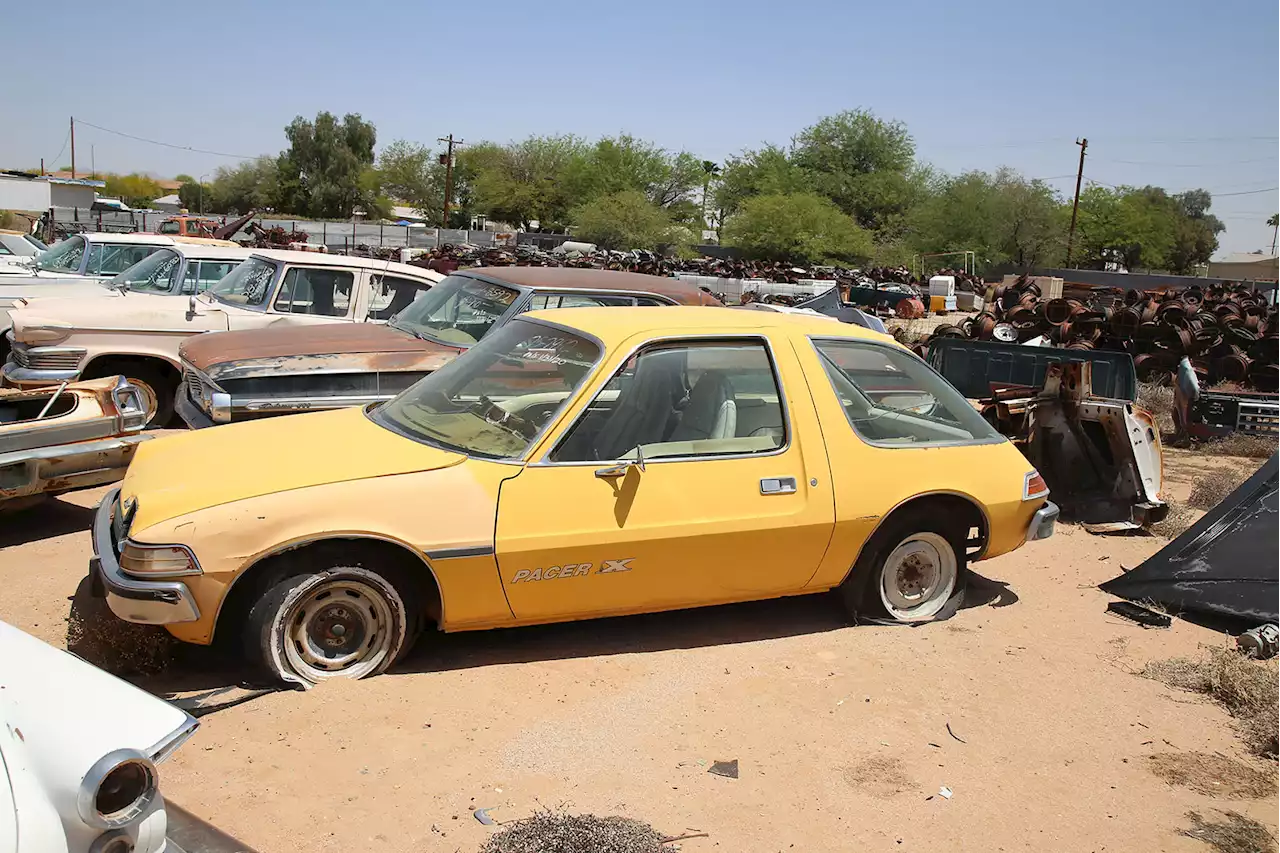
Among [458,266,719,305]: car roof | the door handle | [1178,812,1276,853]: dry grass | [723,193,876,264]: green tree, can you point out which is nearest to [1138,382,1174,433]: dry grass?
[458,266,719,305]: car roof

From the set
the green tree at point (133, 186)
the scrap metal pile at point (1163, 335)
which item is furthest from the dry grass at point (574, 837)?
the green tree at point (133, 186)

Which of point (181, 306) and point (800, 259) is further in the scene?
point (800, 259)

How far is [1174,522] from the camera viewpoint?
8008 millimetres

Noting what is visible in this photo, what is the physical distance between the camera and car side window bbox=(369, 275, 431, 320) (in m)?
9.78

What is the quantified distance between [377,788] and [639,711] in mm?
1150

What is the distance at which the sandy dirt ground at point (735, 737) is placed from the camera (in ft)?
11.8

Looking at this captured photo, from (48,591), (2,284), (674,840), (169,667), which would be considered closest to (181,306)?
(2,284)

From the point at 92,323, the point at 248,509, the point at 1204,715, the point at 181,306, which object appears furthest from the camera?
the point at 181,306

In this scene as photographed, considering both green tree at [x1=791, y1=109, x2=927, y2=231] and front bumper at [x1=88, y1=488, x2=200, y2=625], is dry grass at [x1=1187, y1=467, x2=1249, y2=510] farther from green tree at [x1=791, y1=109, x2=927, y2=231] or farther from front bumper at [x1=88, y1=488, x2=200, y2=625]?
green tree at [x1=791, y1=109, x2=927, y2=231]

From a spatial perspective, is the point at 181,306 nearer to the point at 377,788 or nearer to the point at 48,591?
the point at 48,591

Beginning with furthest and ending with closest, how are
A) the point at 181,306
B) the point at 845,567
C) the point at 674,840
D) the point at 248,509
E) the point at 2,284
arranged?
the point at 2,284 < the point at 181,306 < the point at 845,567 < the point at 248,509 < the point at 674,840

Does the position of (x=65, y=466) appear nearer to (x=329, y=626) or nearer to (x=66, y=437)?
(x=66, y=437)

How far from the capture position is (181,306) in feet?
31.0

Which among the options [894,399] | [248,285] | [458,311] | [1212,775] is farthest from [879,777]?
[248,285]
